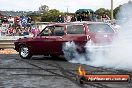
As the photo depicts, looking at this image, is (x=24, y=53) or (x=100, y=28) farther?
(x=24, y=53)

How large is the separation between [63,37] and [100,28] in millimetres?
1483

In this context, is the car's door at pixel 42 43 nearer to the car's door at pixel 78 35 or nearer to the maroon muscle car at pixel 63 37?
the maroon muscle car at pixel 63 37

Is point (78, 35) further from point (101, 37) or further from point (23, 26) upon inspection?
point (23, 26)

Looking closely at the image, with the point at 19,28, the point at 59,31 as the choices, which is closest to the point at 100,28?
the point at 59,31

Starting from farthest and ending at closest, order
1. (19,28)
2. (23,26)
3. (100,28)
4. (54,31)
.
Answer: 1. (23,26)
2. (19,28)
3. (54,31)
4. (100,28)

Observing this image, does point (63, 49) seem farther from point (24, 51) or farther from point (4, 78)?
point (4, 78)

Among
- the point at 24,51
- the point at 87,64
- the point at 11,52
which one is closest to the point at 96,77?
the point at 87,64

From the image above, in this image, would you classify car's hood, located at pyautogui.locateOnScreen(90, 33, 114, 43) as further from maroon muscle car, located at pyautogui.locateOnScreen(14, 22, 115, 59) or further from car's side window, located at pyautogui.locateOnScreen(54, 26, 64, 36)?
car's side window, located at pyautogui.locateOnScreen(54, 26, 64, 36)

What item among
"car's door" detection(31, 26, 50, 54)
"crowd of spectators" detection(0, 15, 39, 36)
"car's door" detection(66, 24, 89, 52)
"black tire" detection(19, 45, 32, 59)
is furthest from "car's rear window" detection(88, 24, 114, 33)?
"crowd of spectators" detection(0, 15, 39, 36)

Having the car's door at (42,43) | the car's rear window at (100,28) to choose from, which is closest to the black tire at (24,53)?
the car's door at (42,43)

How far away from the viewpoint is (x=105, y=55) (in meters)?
14.8

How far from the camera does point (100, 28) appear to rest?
618 inches

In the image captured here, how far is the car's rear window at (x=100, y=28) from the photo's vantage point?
1551 cm

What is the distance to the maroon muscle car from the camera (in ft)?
49.7
